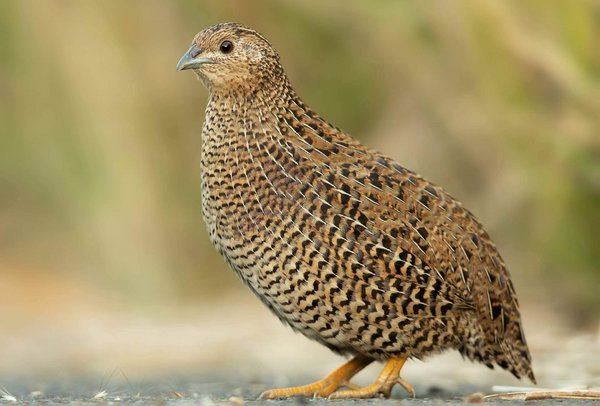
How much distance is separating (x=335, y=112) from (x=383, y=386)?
18.4 ft

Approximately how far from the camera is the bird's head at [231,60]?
23.1 feet

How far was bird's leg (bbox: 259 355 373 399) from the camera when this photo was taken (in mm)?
6660

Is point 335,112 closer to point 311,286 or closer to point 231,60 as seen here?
point 231,60

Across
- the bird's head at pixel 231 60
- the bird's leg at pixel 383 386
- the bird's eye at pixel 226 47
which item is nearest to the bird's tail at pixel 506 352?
the bird's leg at pixel 383 386

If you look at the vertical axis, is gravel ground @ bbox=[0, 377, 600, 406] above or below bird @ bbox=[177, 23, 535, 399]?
below

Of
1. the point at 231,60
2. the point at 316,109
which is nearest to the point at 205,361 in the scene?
the point at 316,109

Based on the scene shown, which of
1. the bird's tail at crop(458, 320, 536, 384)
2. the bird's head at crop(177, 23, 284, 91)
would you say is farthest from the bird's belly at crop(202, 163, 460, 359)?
the bird's head at crop(177, 23, 284, 91)

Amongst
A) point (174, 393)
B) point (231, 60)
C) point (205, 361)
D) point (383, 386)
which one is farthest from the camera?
point (205, 361)

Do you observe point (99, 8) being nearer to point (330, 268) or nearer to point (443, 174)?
point (443, 174)

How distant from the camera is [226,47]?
709 centimetres

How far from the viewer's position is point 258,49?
23.3 ft

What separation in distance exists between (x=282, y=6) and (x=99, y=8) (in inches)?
59.4

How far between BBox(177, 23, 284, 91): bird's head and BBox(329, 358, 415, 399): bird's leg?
1.49m

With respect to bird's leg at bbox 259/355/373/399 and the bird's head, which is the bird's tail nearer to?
bird's leg at bbox 259/355/373/399
